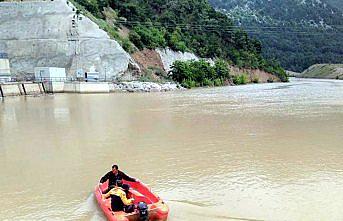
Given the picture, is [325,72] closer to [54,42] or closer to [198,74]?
[198,74]

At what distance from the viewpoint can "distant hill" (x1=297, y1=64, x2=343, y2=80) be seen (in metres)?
112

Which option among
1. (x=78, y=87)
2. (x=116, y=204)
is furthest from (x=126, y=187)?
(x=78, y=87)

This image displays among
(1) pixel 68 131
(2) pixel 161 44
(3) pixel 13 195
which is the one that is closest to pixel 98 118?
(1) pixel 68 131

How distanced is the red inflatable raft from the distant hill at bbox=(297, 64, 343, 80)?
107m

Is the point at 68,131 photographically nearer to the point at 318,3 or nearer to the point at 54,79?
the point at 54,79

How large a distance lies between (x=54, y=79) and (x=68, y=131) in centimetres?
2891

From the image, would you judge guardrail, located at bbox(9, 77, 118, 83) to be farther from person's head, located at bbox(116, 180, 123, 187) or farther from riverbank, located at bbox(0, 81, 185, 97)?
person's head, located at bbox(116, 180, 123, 187)

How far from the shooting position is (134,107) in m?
31.9

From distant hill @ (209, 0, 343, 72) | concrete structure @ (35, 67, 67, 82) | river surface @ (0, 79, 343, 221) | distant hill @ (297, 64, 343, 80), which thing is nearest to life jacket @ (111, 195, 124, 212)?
river surface @ (0, 79, 343, 221)

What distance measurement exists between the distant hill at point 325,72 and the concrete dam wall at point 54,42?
75.3m

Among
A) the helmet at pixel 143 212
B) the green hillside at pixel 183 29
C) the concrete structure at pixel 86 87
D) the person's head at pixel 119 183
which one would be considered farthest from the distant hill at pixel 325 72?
the helmet at pixel 143 212

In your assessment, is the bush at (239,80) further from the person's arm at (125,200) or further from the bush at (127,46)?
the person's arm at (125,200)

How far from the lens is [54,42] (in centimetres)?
5316

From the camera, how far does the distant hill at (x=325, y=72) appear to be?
366 ft
